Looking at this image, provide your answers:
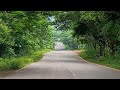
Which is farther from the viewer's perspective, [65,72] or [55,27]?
[55,27]

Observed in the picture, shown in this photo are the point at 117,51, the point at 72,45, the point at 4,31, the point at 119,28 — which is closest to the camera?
the point at 119,28

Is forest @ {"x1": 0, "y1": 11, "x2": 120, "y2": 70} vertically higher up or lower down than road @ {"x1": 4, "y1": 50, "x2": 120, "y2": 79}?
higher up

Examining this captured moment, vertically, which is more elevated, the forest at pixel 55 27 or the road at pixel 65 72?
the forest at pixel 55 27

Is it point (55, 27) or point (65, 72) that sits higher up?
point (55, 27)

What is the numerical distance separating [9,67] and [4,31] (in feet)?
12.4

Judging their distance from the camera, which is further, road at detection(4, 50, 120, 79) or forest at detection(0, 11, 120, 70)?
forest at detection(0, 11, 120, 70)

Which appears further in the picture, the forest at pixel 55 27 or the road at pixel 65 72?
the forest at pixel 55 27

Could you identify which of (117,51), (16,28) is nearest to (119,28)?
(16,28)

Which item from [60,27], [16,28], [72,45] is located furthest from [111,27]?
[72,45]
